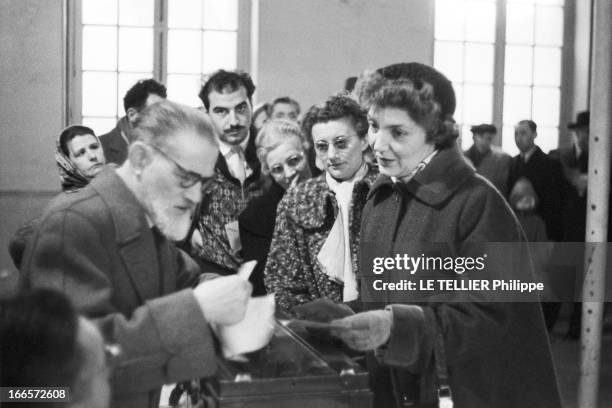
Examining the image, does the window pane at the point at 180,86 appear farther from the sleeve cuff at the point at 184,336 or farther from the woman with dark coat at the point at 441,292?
the sleeve cuff at the point at 184,336

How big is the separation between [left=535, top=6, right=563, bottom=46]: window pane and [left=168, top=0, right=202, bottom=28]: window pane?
9.66ft

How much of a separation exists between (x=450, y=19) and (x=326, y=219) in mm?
5174

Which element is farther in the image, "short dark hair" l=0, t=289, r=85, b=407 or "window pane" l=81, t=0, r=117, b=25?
"window pane" l=81, t=0, r=117, b=25

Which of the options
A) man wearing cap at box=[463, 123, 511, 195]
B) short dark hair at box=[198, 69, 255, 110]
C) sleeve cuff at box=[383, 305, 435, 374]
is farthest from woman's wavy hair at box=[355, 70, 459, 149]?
man wearing cap at box=[463, 123, 511, 195]

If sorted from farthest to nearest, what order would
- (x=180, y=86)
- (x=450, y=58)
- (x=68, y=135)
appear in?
1. (x=450, y=58)
2. (x=180, y=86)
3. (x=68, y=135)

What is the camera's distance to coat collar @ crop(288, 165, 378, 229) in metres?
2.53

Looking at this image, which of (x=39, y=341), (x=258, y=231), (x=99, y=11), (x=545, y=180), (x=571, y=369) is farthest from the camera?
(x=99, y=11)

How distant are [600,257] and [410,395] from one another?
1.13m

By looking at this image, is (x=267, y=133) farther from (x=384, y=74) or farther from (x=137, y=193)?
(x=137, y=193)

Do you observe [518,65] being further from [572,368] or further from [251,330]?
[251,330]

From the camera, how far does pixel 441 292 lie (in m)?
1.84

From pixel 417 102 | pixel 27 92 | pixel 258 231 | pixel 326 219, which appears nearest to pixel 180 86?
pixel 27 92

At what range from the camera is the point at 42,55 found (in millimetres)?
6398

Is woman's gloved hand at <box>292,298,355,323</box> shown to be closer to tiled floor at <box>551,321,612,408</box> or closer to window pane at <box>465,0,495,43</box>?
tiled floor at <box>551,321,612,408</box>
